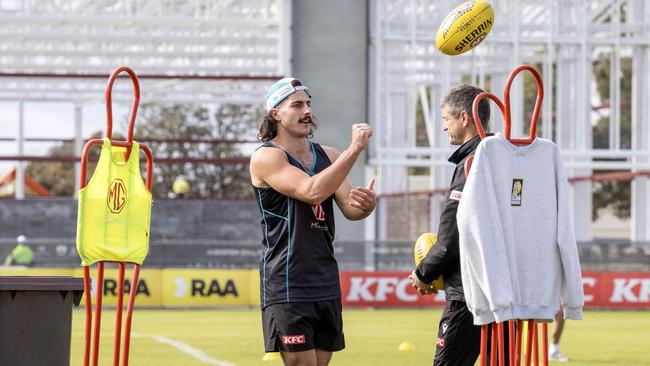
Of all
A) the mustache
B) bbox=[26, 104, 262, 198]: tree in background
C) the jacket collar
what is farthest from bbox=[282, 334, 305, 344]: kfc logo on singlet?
bbox=[26, 104, 262, 198]: tree in background

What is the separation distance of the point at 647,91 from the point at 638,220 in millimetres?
6812

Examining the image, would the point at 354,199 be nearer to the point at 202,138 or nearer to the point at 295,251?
the point at 295,251

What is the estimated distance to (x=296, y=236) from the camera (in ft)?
24.2

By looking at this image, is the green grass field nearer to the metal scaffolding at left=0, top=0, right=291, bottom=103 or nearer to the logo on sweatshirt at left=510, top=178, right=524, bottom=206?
the metal scaffolding at left=0, top=0, right=291, bottom=103

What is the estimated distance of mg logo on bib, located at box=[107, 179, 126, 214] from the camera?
7340 millimetres

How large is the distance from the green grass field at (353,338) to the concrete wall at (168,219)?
656 cm

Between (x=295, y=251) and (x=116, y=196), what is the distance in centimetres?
96

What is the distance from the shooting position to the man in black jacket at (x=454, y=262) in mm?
7449

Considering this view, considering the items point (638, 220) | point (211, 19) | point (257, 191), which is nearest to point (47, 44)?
point (211, 19)

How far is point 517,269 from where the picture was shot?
6711 millimetres

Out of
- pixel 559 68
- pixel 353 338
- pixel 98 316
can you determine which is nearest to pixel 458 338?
pixel 98 316

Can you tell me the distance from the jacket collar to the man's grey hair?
9 centimetres

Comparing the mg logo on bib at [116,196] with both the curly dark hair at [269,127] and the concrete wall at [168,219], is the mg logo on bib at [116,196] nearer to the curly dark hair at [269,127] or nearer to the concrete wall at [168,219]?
the curly dark hair at [269,127]

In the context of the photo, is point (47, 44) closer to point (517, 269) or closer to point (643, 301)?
point (643, 301)
